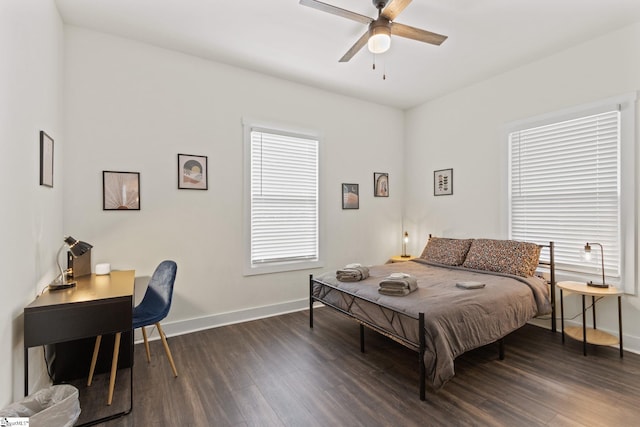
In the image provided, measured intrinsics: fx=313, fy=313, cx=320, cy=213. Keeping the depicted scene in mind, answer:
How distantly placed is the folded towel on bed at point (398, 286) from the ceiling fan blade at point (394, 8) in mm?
2147

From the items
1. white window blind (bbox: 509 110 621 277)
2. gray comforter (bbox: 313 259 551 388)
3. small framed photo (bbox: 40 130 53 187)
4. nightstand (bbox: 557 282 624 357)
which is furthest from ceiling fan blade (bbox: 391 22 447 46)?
small framed photo (bbox: 40 130 53 187)

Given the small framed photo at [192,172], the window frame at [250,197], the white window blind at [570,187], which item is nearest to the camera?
the white window blind at [570,187]

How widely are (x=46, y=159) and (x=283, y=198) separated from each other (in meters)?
2.43

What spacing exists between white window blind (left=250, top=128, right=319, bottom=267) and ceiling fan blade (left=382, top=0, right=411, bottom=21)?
2095mm

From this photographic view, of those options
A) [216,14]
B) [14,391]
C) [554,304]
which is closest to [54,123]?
[216,14]

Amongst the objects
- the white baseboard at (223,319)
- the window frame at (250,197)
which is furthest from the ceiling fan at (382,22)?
the white baseboard at (223,319)

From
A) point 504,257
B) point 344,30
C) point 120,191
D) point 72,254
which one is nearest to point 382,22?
point 344,30

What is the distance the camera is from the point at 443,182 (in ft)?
15.8

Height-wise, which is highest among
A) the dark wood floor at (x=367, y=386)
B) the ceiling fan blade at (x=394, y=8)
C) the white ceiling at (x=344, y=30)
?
the white ceiling at (x=344, y=30)

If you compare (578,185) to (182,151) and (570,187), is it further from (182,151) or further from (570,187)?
(182,151)

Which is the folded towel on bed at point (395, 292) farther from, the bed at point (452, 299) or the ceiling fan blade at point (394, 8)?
the ceiling fan blade at point (394, 8)

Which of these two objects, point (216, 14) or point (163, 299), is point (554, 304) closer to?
point (163, 299)

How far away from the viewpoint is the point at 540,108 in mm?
3656

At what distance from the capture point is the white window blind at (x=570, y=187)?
10.3ft
